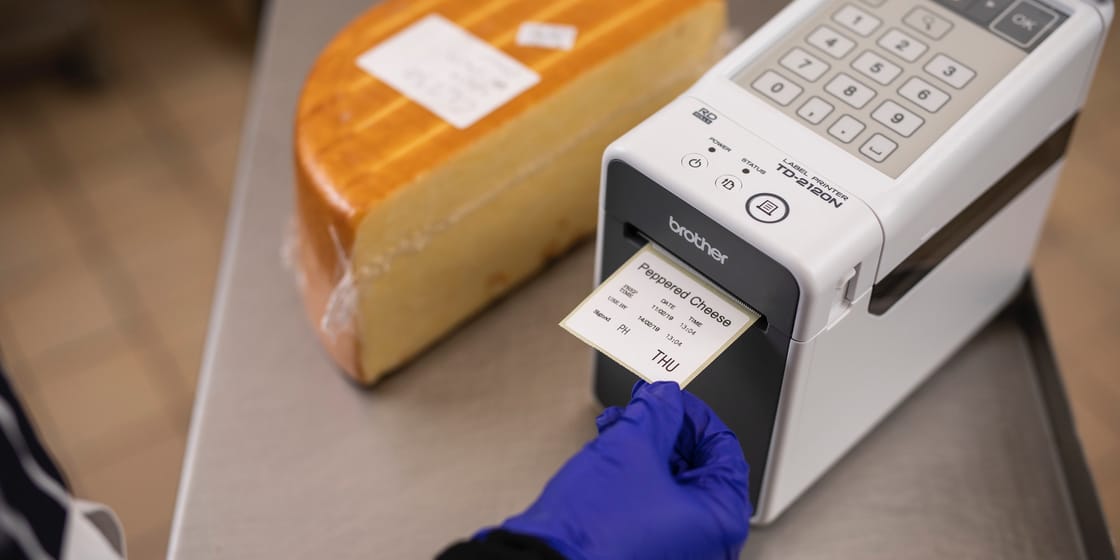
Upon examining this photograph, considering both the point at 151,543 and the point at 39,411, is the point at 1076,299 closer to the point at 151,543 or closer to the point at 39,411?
the point at 151,543

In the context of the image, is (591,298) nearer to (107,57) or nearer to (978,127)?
(978,127)

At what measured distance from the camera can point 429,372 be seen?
957mm

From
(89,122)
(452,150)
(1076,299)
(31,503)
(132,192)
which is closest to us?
(31,503)

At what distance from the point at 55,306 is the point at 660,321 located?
137 centimetres

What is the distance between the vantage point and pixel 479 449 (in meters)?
0.90

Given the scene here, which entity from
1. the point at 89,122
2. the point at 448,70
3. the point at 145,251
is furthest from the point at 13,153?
the point at 448,70

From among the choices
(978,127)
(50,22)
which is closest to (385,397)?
(978,127)

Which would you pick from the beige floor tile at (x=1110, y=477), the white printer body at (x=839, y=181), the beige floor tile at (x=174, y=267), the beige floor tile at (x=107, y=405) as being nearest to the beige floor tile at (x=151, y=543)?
the beige floor tile at (x=107, y=405)

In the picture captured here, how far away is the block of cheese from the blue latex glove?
269mm

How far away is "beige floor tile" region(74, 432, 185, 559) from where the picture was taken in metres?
1.52

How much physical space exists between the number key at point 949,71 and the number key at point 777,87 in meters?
0.10

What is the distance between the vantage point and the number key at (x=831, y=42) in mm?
Answer: 767

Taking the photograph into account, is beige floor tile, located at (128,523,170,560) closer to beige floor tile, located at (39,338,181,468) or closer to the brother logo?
beige floor tile, located at (39,338,181,468)

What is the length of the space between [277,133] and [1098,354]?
48.1 inches
